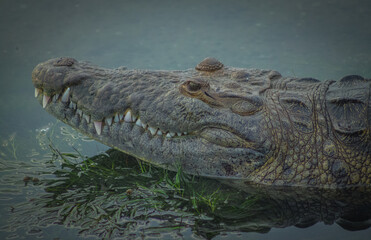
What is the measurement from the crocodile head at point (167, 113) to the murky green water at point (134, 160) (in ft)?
0.96

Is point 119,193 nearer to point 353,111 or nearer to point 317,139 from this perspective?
point 317,139

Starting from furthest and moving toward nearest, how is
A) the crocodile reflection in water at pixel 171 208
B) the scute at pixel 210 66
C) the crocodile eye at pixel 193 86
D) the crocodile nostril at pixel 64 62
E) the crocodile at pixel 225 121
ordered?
1. the scute at pixel 210 66
2. the crocodile nostril at pixel 64 62
3. the crocodile eye at pixel 193 86
4. the crocodile at pixel 225 121
5. the crocodile reflection in water at pixel 171 208

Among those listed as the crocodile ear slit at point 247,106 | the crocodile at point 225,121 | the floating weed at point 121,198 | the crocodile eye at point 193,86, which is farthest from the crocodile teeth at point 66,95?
the crocodile ear slit at point 247,106

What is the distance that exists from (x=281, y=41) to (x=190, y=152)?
4.91 m

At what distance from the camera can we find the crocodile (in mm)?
3451

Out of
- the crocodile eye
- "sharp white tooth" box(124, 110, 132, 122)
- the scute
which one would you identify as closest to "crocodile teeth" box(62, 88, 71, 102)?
"sharp white tooth" box(124, 110, 132, 122)

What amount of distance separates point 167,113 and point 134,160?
0.85 m

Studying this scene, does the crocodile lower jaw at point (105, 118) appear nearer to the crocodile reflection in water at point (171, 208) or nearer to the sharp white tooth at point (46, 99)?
the sharp white tooth at point (46, 99)

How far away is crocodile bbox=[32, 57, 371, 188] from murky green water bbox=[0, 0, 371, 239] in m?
0.21

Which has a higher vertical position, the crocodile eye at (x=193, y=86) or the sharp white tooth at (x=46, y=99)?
the crocodile eye at (x=193, y=86)

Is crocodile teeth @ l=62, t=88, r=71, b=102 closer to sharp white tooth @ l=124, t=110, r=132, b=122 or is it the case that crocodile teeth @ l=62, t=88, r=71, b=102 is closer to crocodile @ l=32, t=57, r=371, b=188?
crocodile @ l=32, t=57, r=371, b=188

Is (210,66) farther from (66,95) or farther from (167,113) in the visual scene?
(66,95)

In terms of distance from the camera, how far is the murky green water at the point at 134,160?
307 centimetres

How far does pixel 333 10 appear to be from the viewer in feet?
28.5
